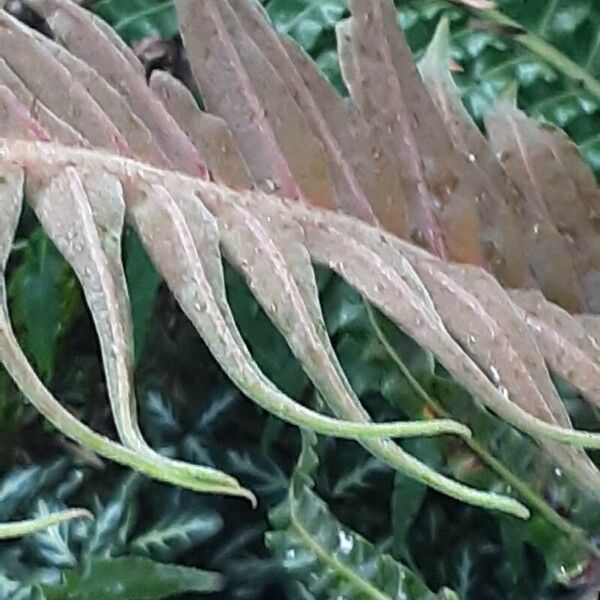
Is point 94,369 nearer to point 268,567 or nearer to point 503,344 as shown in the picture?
point 268,567

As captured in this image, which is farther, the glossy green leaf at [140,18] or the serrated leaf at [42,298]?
the glossy green leaf at [140,18]

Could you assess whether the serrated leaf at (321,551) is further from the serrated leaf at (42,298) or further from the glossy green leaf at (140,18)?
the glossy green leaf at (140,18)

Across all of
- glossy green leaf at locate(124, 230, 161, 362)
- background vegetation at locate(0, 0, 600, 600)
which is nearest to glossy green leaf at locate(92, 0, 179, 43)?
background vegetation at locate(0, 0, 600, 600)

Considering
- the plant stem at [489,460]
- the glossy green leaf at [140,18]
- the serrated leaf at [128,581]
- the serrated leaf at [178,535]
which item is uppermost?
the glossy green leaf at [140,18]

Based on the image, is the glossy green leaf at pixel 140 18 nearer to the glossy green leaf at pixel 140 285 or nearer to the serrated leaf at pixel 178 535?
the glossy green leaf at pixel 140 285

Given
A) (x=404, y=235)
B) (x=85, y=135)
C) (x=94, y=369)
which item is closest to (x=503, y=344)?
(x=404, y=235)

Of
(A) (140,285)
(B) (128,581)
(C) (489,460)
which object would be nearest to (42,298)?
(A) (140,285)

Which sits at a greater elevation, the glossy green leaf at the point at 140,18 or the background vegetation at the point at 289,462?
the glossy green leaf at the point at 140,18

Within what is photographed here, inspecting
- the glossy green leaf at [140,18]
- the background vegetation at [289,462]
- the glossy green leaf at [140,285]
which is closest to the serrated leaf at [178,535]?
the background vegetation at [289,462]
